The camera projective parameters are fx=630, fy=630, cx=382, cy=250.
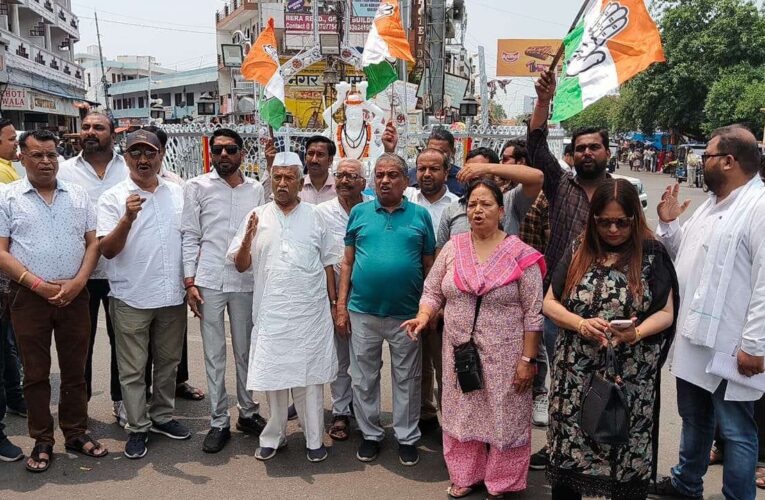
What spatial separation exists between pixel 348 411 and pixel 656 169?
39349 mm

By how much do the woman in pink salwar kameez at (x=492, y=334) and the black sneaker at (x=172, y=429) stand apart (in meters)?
1.88

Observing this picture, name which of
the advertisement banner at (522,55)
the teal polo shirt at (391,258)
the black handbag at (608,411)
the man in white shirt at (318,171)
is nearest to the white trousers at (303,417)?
the teal polo shirt at (391,258)

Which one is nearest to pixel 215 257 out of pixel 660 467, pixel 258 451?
pixel 258 451

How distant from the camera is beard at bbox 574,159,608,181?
3605 mm

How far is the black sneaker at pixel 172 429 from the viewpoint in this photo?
4.19 meters

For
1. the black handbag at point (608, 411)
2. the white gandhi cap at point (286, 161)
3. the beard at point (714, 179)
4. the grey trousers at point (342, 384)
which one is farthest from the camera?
the grey trousers at point (342, 384)

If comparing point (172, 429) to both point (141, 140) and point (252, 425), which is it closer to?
point (252, 425)

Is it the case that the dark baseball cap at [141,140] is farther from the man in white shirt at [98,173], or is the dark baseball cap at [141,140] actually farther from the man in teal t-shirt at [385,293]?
the man in teal t-shirt at [385,293]

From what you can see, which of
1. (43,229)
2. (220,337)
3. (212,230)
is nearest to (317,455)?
(220,337)

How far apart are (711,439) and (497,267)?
1.45m

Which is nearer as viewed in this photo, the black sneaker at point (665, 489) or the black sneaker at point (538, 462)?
the black sneaker at point (665, 489)

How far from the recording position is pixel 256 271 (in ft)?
12.7

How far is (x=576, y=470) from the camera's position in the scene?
2.90m

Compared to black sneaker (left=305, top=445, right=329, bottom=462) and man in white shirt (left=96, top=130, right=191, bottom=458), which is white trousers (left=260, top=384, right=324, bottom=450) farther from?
man in white shirt (left=96, top=130, right=191, bottom=458)
